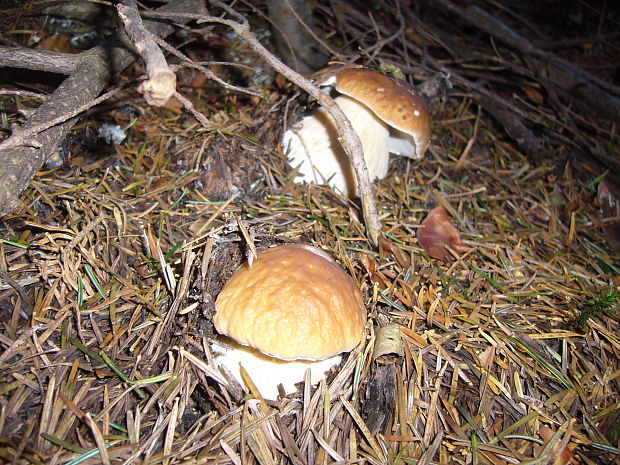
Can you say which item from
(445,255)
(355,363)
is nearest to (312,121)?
(445,255)

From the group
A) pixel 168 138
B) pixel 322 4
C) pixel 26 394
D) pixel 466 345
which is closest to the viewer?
pixel 26 394

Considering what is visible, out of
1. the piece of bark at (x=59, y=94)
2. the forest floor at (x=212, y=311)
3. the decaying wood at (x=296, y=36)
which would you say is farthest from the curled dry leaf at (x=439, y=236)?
the piece of bark at (x=59, y=94)

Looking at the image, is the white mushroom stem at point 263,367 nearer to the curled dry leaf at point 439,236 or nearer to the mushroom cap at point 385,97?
the curled dry leaf at point 439,236

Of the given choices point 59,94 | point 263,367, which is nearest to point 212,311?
point 263,367

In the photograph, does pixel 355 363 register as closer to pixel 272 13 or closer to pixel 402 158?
pixel 402 158

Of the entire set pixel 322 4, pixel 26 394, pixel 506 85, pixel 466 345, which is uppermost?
pixel 322 4
